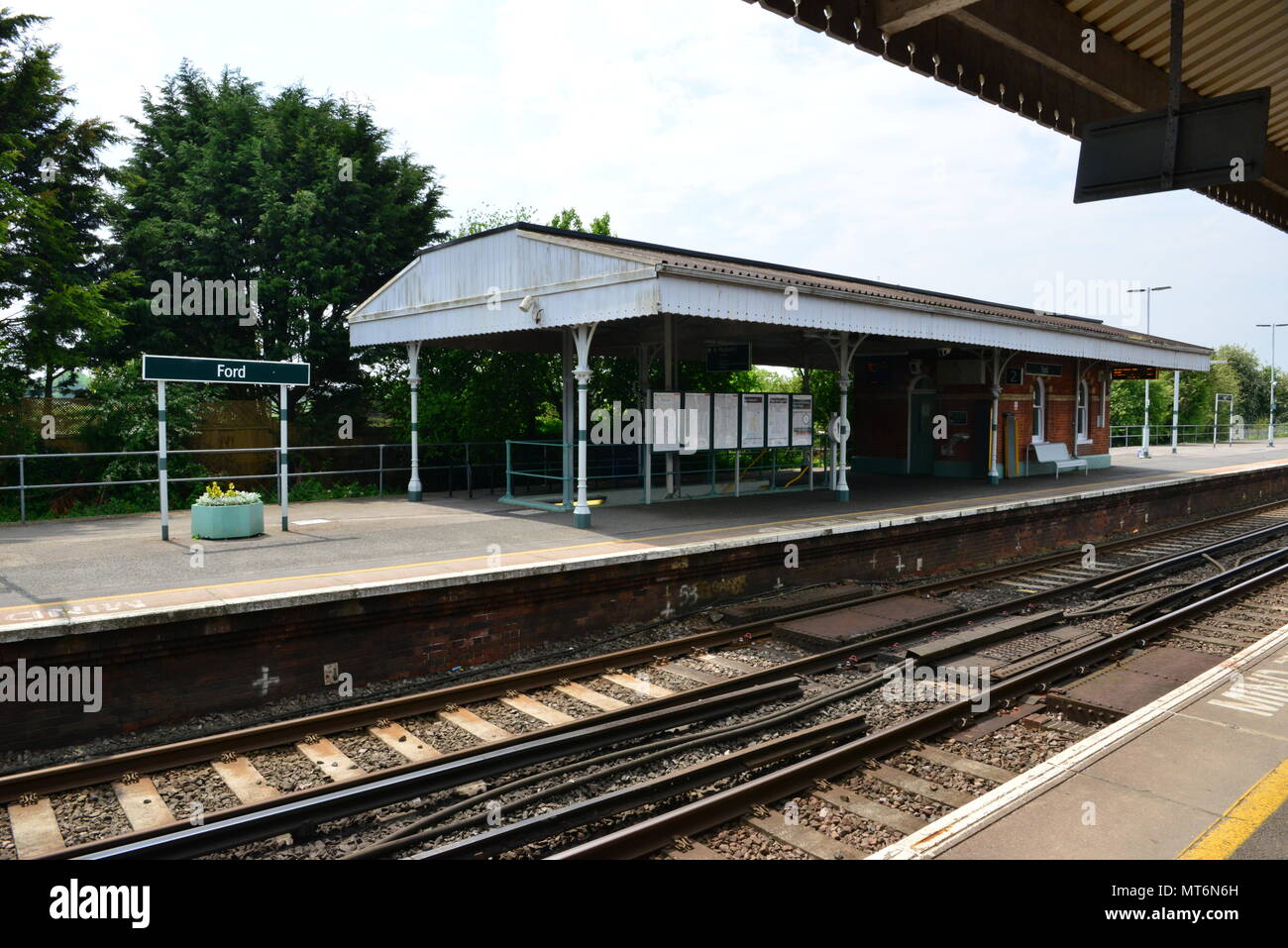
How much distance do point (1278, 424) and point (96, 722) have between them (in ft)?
275

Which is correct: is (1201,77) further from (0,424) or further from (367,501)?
(0,424)

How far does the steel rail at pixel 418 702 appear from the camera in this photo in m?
5.83

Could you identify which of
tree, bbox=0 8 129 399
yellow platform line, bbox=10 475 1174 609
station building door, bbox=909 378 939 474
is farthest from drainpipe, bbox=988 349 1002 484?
tree, bbox=0 8 129 399

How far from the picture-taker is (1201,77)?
6480 mm

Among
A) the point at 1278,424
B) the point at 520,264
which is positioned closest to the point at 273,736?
the point at 520,264

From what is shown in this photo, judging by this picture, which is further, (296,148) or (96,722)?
(296,148)

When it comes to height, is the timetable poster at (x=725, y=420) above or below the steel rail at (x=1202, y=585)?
above

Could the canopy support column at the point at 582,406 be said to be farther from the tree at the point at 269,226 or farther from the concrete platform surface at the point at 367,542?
the tree at the point at 269,226

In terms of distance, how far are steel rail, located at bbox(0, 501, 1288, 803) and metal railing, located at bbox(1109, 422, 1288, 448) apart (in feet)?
109

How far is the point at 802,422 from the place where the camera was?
54.5 ft

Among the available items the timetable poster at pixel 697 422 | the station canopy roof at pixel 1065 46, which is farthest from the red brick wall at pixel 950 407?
the station canopy roof at pixel 1065 46

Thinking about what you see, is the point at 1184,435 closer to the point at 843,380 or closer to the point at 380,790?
the point at 843,380

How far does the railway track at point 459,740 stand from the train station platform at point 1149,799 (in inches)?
43.1

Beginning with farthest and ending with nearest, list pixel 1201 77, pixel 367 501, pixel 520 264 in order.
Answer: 1. pixel 367 501
2. pixel 520 264
3. pixel 1201 77
